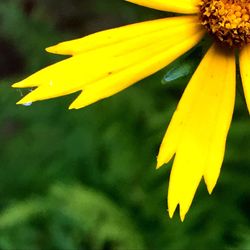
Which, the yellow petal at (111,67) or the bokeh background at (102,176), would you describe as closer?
the yellow petal at (111,67)

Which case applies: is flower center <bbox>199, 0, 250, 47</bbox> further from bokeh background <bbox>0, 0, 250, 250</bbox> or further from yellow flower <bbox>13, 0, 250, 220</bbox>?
bokeh background <bbox>0, 0, 250, 250</bbox>

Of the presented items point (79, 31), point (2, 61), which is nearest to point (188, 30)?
point (79, 31)

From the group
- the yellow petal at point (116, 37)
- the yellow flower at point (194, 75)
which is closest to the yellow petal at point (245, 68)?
the yellow flower at point (194, 75)

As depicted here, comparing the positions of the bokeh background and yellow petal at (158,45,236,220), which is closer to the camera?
yellow petal at (158,45,236,220)

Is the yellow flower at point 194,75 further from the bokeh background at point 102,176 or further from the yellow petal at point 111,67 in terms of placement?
the bokeh background at point 102,176

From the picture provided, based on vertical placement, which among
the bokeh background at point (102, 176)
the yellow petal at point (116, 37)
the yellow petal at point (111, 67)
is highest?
the yellow petal at point (116, 37)

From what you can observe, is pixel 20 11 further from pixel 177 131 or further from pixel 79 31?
pixel 177 131

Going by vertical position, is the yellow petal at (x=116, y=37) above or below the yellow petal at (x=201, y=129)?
above

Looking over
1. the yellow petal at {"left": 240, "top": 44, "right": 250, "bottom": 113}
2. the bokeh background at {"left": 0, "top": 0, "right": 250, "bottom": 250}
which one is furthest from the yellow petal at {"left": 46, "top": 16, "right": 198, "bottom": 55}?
the bokeh background at {"left": 0, "top": 0, "right": 250, "bottom": 250}
